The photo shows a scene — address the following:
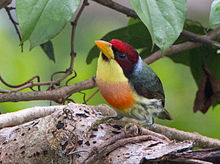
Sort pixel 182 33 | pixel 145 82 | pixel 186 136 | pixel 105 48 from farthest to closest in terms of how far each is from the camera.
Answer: pixel 182 33, pixel 186 136, pixel 145 82, pixel 105 48

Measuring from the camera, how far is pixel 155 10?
44.6 inches

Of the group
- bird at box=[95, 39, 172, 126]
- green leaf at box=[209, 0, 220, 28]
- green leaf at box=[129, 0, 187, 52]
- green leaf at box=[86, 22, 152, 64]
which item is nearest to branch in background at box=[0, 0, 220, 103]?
green leaf at box=[86, 22, 152, 64]

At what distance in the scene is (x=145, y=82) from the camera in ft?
4.96

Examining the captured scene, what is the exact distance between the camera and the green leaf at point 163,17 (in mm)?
1092

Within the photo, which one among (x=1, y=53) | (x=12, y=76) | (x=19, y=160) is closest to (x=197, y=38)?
(x=19, y=160)

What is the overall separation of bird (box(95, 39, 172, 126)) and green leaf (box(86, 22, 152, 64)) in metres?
0.53

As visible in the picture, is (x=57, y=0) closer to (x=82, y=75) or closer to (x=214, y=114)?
(x=82, y=75)

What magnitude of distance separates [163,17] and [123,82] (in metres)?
0.37

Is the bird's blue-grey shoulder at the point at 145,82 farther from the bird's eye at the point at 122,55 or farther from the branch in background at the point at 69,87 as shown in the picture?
the branch in background at the point at 69,87

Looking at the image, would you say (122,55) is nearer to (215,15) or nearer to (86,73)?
(215,15)

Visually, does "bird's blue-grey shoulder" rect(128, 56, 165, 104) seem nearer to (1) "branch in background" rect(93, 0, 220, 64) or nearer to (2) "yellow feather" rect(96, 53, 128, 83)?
(2) "yellow feather" rect(96, 53, 128, 83)

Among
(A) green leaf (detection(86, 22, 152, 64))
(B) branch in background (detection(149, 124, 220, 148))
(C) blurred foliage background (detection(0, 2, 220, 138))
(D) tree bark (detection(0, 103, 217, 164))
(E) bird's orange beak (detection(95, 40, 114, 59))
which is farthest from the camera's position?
(C) blurred foliage background (detection(0, 2, 220, 138))

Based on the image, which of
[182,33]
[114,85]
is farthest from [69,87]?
[182,33]

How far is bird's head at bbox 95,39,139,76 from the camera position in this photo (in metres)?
1.40
